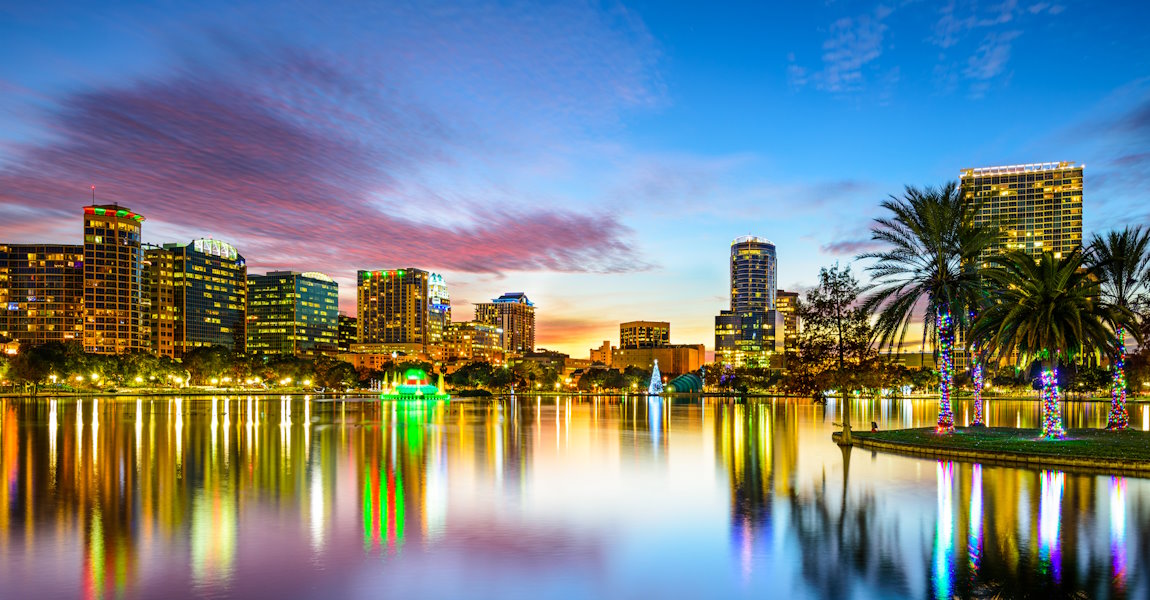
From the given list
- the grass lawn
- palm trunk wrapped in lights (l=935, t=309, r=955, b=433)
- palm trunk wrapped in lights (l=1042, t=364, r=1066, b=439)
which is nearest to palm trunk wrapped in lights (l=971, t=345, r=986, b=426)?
palm trunk wrapped in lights (l=935, t=309, r=955, b=433)

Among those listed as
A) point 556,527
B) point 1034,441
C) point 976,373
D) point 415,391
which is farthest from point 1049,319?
point 415,391

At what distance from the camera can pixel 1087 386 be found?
137500mm

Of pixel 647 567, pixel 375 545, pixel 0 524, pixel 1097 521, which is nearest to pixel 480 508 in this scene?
pixel 375 545

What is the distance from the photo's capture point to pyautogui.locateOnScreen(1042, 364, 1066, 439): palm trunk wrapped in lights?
123 ft

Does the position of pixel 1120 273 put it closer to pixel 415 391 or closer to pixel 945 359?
pixel 945 359

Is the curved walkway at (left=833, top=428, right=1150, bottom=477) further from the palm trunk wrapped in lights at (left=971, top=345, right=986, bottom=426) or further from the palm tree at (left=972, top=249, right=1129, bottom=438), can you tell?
the palm trunk wrapped in lights at (left=971, top=345, right=986, bottom=426)

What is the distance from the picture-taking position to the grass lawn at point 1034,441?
31.8 meters

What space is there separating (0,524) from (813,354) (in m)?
39.1

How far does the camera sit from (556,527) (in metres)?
20.9

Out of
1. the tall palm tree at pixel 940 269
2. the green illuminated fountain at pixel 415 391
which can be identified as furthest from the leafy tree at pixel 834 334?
the green illuminated fountain at pixel 415 391

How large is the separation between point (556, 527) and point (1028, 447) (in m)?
23.4

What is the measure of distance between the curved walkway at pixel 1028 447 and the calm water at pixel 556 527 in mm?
1959

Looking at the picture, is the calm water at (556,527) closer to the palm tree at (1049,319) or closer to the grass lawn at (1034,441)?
the grass lawn at (1034,441)

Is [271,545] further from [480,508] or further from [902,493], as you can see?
[902,493]
